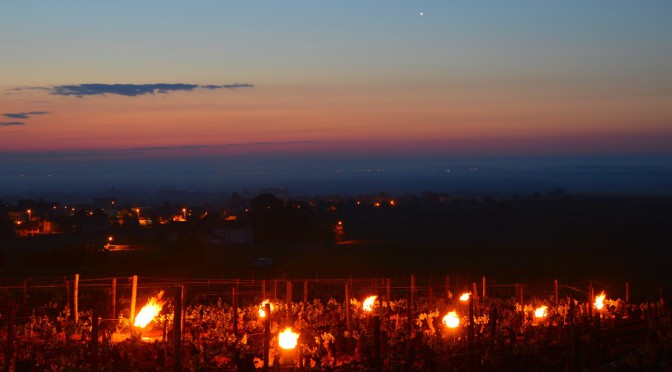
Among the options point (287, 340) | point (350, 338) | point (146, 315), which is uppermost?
point (146, 315)

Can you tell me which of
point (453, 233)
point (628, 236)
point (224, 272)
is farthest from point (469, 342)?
point (453, 233)

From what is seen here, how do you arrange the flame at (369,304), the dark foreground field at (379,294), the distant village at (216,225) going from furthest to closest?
the distant village at (216,225), the flame at (369,304), the dark foreground field at (379,294)

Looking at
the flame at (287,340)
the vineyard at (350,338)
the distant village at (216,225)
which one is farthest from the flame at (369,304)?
the distant village at (216,225)

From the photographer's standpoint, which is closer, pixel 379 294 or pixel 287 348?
pixel 287 348

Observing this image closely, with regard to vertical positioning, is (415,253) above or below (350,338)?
above

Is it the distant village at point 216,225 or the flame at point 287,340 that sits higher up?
the distant village at point 216,225

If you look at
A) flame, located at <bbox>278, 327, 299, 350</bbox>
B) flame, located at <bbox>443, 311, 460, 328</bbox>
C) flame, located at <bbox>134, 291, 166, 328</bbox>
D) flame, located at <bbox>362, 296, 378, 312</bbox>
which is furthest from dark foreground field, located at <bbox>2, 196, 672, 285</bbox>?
flame, located at <bbox>278, 327, 299, 350</bbox>

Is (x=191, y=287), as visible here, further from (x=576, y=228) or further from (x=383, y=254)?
(x=576, y=228)

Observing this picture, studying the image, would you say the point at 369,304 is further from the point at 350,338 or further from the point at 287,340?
the point at 287,340

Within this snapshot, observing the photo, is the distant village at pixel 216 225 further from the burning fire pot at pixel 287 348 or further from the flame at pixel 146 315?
the burning fire pot at pixel 287 348

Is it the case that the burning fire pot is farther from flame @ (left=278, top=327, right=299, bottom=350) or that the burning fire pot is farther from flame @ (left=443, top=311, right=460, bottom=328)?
flame @ (left=443, top=311, right=460, bottom=328)

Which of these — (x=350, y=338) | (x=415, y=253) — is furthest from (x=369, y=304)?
(x=415, y=253)

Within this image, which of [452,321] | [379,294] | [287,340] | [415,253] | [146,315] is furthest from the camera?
[415,253]

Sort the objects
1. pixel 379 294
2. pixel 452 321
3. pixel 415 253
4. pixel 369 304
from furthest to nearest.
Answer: pixel 415 253 → pixel 379 294 → pixel 369 304 → pixel 452 321
